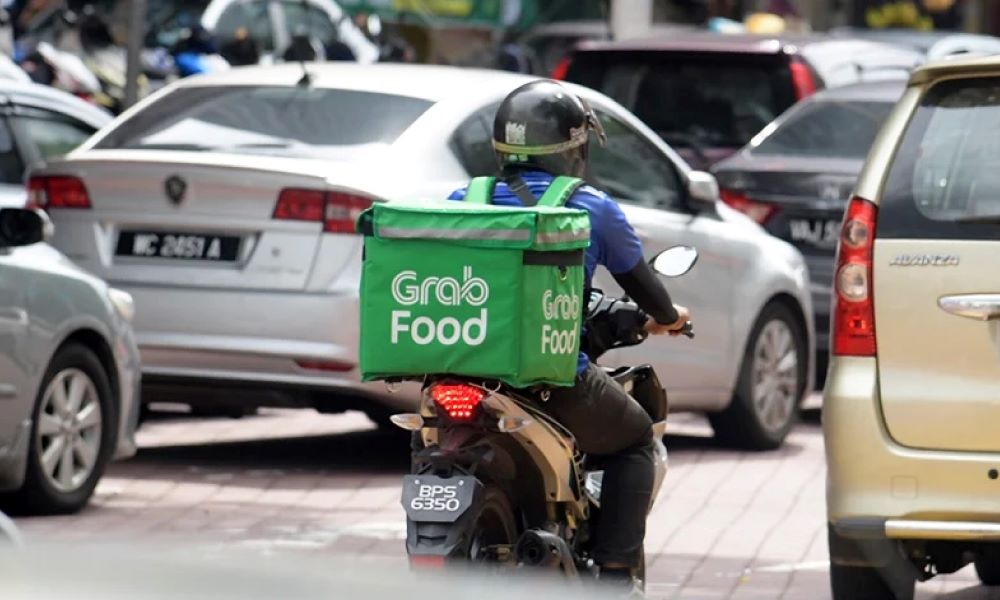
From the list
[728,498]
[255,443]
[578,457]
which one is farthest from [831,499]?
[255,443]

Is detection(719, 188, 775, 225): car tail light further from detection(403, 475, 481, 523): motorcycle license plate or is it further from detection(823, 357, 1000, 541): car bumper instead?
detection(403, 475, 481, 523): motorcycle license plate

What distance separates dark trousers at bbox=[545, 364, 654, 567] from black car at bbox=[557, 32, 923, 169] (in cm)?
805

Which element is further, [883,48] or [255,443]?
[883,48]

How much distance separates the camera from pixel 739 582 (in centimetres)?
798

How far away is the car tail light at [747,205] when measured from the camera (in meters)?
12.6

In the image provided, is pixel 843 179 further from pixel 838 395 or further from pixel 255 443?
pixel 838 395

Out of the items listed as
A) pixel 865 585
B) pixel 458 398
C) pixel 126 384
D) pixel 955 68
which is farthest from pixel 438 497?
pixel 126 384

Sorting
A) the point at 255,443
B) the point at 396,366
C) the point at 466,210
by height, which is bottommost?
the point at 255,443

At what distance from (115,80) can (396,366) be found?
1477 cm

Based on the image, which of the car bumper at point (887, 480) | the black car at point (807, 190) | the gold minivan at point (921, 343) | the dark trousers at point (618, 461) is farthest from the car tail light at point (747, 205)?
the dark trousers at point (618, 461)

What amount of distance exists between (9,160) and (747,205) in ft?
12.8

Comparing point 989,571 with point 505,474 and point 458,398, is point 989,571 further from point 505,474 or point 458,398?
point 458,398

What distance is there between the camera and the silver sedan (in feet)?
27.8

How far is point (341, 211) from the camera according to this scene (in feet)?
31.2
